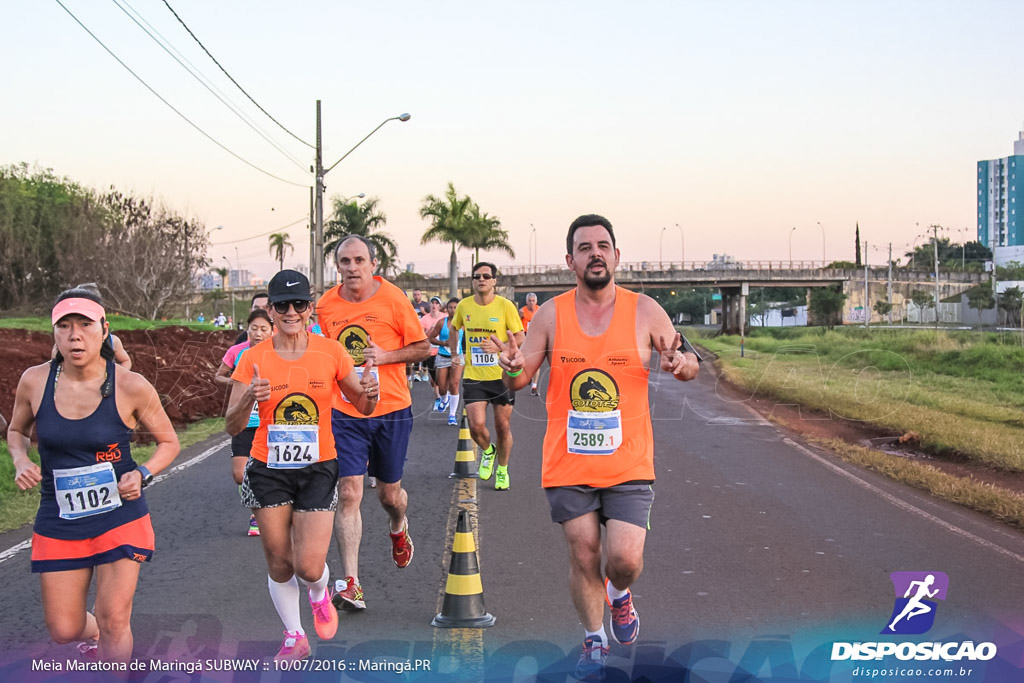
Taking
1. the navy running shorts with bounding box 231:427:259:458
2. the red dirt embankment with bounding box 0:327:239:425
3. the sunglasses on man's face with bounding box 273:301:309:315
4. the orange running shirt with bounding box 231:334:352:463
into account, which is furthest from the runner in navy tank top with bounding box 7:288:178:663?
the red dirt embankment with bounding box 0:327:239:425

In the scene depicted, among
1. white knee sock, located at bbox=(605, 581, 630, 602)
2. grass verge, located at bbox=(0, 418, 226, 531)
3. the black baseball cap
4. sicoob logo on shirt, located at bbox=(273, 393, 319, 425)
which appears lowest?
grass verge, located at bbox=(0, 418, 226, 531)

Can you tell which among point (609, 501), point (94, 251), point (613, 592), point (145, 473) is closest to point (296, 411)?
point (145, 473)

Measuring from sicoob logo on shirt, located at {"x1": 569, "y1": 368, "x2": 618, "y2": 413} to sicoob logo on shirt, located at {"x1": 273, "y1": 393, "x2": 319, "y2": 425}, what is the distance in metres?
1.39

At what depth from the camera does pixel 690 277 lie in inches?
3250

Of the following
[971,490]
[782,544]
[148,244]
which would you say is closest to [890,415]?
[971,490]

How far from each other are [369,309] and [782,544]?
3.68 meters

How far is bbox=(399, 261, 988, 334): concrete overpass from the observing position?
79.3 meters

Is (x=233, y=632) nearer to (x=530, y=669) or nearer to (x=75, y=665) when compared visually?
(x=75, y=665)

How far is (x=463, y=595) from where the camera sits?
18.8 feet

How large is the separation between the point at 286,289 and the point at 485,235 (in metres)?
56.5

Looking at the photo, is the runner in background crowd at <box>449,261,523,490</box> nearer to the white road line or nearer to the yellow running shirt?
the yellow running shirt

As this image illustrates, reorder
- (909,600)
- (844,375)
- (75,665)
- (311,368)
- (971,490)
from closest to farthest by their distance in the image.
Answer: (75,665)
(311,368)
(909,600)
(971,490)
(844,375)

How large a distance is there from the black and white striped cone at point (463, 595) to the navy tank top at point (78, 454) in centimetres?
191

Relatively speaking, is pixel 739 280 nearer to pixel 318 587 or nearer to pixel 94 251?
pixel 94 251
